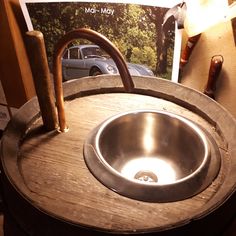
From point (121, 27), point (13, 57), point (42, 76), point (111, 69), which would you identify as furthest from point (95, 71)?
point (42, 76)

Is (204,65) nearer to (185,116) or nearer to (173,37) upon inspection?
(173,37)

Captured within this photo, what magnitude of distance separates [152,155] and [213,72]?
47 cm

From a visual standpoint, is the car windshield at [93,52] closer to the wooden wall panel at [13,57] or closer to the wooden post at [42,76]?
the wooden wall panel at [13,57]

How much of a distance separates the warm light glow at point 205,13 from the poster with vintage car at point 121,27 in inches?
4.8

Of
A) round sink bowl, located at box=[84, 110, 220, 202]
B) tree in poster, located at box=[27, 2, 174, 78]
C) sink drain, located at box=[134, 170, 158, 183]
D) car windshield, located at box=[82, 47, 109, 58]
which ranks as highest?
tree in poster, located at box=[27, 2, 174, 78]

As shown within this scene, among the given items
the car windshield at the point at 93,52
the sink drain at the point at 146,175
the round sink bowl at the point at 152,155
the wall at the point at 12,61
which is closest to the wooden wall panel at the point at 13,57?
the wall at the point at 12,61

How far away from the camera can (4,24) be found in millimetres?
1551

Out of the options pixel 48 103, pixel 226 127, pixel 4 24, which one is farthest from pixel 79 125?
pixel 4 24

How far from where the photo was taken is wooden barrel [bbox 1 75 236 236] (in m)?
0.87

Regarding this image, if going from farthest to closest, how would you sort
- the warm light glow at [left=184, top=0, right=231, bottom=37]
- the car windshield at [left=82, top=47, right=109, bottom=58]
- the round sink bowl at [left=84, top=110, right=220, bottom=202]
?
the car windshield at [left=82, top=47, right=109, bottom=58], the warm light glow at [left=184, top=0, right=231, bottom=37], the round sink bowl at [left=84, top=110, right=220, bottom=202]

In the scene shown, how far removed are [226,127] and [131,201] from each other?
1.63 ft

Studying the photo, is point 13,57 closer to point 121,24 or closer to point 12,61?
point 12,61

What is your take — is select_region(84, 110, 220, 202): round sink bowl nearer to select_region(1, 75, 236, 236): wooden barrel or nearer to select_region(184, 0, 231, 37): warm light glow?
select_region(1, 75, 236, 236): wooden barrel

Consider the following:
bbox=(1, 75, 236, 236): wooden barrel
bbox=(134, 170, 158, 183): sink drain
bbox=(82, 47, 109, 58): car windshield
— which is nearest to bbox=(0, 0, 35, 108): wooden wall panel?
bbox=(82, 47, 109, 58): car windshield
